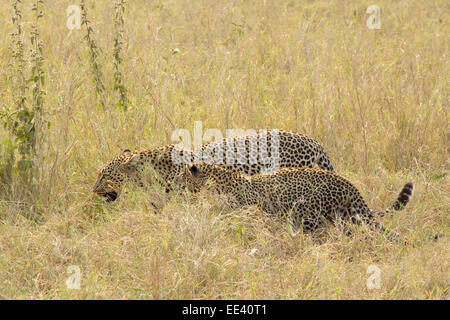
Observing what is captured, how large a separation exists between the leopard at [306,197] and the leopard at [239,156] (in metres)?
0.43

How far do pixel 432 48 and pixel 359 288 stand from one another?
198 inches

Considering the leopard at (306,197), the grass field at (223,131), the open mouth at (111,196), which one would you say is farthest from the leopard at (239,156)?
the leopard at (306,197)

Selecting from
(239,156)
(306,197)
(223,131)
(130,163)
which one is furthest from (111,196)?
(306,197)

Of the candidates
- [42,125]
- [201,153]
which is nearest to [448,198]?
[201,153]

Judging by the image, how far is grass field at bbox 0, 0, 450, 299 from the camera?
4.03 m

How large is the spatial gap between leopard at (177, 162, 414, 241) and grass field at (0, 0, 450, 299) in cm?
15

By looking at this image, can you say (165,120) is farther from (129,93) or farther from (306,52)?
(306,52)

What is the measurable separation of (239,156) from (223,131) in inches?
27.2

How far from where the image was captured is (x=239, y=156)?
5555 millimetres

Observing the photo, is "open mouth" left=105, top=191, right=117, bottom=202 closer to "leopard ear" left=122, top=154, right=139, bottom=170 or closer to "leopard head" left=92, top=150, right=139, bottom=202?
"leopard head" left=92, top=150, right=139, bottom=202

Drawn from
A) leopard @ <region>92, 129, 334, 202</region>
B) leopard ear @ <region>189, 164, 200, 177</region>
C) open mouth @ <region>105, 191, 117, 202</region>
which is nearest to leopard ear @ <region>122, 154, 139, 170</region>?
leopard @ <region>92, 129, 334, 202</region>

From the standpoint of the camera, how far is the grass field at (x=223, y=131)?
4031 millimetres

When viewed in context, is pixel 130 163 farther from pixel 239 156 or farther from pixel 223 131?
pixel 223 131

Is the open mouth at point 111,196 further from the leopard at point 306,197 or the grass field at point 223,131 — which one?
the leopard at point 306,197
